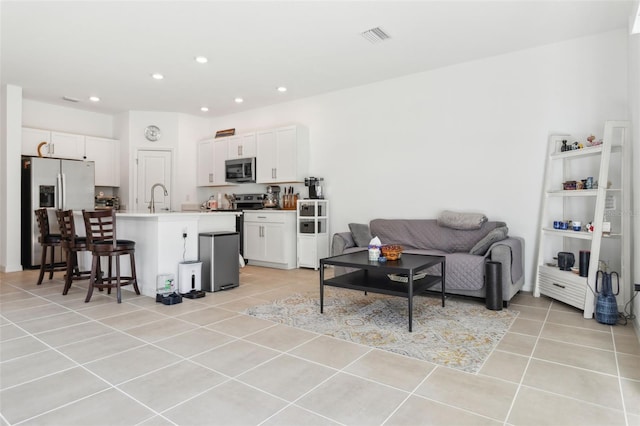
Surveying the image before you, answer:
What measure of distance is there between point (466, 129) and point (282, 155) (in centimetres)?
287

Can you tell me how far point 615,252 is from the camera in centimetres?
373

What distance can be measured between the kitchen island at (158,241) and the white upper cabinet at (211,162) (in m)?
2.82

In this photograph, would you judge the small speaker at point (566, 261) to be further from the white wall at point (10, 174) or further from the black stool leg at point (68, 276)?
the white wall at point (10, 174)

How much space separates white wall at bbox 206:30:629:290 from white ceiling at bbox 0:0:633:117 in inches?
8.0

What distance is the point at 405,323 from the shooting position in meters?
3.09

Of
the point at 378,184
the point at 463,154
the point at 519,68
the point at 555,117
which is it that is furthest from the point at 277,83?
the point at 555,117

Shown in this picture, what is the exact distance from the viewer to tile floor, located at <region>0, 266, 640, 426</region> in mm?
1749

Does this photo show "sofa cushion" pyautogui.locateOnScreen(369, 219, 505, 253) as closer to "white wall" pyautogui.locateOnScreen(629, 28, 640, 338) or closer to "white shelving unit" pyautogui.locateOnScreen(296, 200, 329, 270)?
"white shelving unit" pyautogui.locateOnScreen(296, 200, 329, 270)

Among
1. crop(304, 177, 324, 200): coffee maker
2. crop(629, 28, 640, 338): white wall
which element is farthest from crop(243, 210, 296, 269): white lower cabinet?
crop(629, 28, 640, 338): white wall

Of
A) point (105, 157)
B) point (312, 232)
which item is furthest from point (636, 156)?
point (105, 157)

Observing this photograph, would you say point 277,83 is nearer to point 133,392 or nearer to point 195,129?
point 195,129

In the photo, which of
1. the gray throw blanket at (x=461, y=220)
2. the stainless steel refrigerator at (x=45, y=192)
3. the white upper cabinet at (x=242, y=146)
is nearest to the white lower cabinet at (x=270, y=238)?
the white upper cabinet at (x=242, y=146)

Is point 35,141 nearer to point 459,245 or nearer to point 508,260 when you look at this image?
point 459,245

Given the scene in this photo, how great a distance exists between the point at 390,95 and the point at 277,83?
65.1 inches
